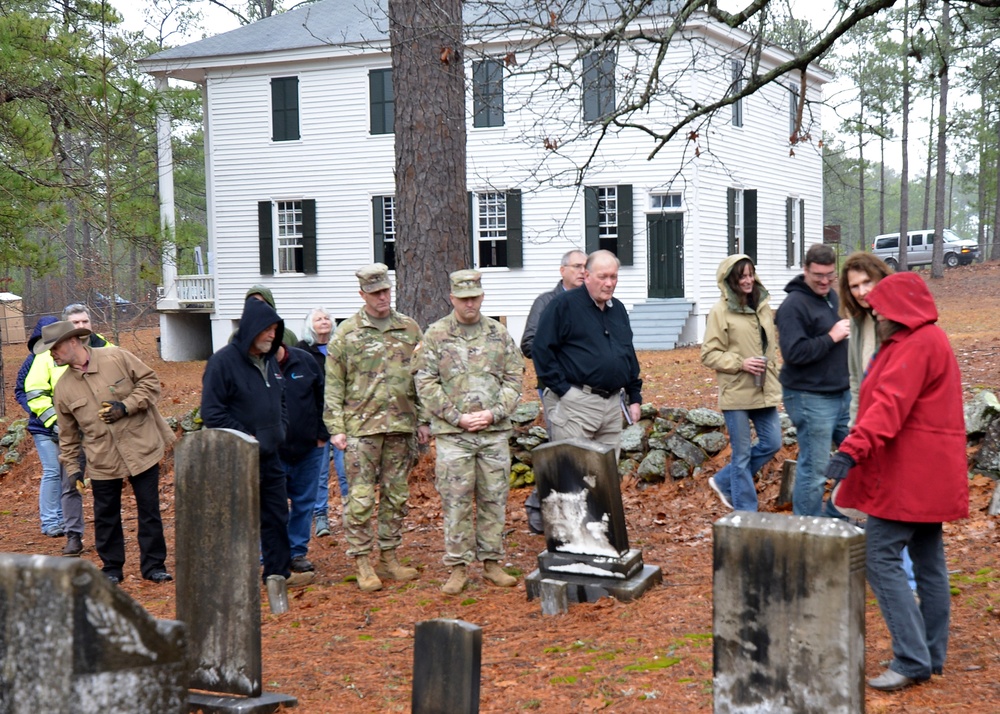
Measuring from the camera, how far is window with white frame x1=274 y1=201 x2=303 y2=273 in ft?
84.4

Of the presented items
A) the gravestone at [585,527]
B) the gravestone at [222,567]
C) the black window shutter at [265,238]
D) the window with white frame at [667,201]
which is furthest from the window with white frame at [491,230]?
the gravestone at [222,567]

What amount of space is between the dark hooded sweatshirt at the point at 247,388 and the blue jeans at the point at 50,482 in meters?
3.45

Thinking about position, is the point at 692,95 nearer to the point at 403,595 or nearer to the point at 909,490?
the point at 403,595

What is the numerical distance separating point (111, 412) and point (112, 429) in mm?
156

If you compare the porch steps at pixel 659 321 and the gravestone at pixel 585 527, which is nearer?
the gravestone at pixel 585 527

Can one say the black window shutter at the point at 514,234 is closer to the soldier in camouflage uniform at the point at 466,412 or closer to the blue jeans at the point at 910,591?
the soldier in camouflage uniform at the point at 466,412

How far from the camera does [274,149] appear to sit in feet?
83.8

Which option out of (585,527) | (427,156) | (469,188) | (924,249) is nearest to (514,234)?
(469,188)

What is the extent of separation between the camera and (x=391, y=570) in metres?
7.40

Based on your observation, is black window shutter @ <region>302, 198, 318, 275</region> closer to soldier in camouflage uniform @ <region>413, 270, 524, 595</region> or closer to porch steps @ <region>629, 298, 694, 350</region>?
porch steps @ <region>629, 298, 694, 350</region>

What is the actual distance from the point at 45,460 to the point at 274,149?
17.1 metres

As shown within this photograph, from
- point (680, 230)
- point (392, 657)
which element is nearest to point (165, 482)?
point (392, 657)

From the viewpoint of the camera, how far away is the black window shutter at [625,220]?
2294 centimetres

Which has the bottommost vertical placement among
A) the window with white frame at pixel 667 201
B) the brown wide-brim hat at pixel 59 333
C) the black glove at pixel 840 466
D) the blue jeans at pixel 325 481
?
the blue jeans at pixel 325 481
